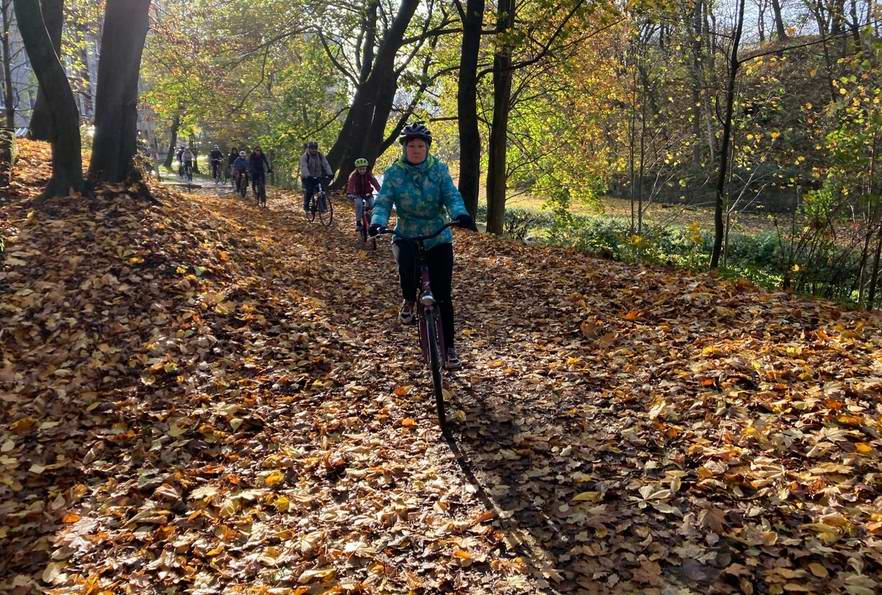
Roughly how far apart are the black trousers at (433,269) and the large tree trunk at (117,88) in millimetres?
6471

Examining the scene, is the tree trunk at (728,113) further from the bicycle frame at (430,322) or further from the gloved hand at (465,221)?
the gloved hand at (465,221)

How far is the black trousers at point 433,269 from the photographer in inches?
203

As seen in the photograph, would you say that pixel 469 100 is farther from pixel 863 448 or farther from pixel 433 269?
pixel 863 448

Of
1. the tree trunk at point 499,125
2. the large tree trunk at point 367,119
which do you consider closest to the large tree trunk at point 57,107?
the tree trunk at point 499,125

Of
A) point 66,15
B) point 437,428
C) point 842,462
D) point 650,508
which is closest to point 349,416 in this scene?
point 437,428

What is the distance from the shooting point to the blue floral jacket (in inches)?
203

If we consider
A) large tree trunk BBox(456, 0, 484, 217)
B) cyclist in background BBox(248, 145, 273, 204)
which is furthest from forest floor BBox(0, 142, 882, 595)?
cyclist in background BBox(248, 145, 273, 204)

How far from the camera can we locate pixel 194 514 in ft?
13.0

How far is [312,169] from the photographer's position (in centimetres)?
1456

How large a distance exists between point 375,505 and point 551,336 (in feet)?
12.0

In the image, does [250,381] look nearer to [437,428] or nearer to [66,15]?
[437,428]

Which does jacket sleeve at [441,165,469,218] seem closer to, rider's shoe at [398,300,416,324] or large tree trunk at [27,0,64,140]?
rider's shoe at [398,300,416,324]

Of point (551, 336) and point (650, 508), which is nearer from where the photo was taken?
point (650, 508)

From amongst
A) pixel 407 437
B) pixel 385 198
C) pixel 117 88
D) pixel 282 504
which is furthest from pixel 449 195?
pixel 117 88
